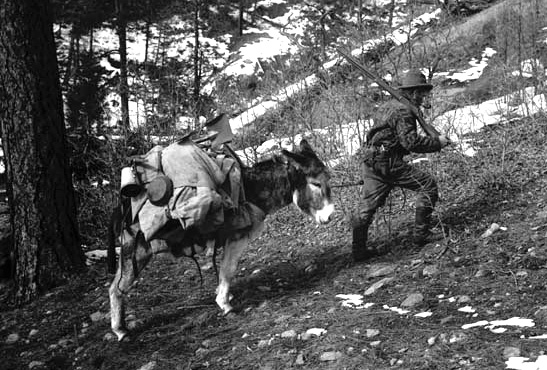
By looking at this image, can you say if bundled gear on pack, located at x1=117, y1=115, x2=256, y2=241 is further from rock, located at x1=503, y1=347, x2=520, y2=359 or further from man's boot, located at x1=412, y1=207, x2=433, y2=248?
rock, located at x1=503, y1=347, x2=520, y2=359

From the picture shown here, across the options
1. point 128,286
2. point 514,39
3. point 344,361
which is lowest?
point 344,361

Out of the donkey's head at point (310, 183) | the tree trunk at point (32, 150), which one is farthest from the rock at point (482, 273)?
the tree trunk at point (32, 150)

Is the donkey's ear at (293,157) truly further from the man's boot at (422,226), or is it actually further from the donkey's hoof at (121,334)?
the donkey's hoof at (121,334)

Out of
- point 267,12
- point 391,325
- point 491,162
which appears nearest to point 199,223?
point 391,325

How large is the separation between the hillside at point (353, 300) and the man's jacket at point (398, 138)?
→ 0.61 meters

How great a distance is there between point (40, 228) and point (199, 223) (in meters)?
2.79

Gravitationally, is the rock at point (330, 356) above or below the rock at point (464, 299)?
below

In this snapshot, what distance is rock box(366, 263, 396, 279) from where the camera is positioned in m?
5.89

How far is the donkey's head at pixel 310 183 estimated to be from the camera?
5969 millimetres

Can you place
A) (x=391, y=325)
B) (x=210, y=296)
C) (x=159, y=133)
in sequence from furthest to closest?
1. (x=159, y=133)
2. (x=210, y=296)
3. (x=391, y=325)

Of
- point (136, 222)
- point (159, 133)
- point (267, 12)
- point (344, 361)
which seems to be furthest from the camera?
point (267, 12)

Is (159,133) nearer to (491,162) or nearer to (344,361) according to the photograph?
(491,162)

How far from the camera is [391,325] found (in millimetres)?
4605

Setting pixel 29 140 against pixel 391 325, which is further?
pixel 29 140
